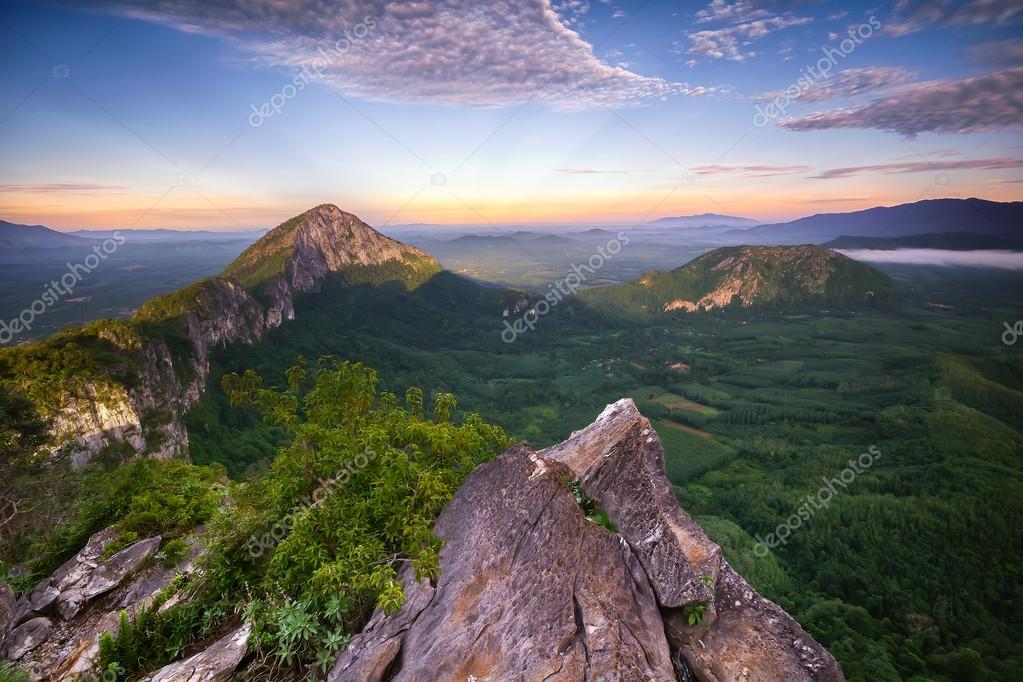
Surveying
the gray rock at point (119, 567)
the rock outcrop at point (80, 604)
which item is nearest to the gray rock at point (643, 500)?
A: the rock outcrop at point (80, 604)

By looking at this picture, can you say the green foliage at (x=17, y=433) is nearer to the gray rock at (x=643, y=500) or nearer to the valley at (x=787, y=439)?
the valley at (x=787, y=439)

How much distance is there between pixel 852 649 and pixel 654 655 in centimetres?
6948

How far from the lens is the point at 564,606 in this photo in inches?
328

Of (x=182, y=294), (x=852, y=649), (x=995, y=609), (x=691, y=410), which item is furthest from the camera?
(x=691, y=410)

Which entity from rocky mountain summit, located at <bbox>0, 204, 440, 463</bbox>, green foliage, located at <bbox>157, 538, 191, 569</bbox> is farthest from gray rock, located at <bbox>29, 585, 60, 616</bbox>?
rocky mountain summit, located at <bbox>0, 204, 440, 463</bbox>

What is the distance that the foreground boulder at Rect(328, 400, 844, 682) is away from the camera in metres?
7.72

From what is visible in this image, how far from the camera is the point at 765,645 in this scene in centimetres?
901

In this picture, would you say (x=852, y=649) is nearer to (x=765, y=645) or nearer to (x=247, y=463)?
(x=765, y=645)

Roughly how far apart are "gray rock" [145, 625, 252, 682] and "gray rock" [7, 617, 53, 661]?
540cm

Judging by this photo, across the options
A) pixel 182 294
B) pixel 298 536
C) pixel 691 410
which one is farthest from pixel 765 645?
pixel 691 410

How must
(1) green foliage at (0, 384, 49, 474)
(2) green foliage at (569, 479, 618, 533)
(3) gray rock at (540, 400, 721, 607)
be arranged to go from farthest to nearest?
(1) green foliage at (0, 384, 49, 474) → (2) green foliage at (569, 479, 618, 533) → (3) gray rock at (540, 400, 721, 607)

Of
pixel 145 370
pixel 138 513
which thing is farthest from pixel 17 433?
pixel 145 370

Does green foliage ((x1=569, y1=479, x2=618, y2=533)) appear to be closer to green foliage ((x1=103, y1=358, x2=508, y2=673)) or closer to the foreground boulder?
the foreground boulder

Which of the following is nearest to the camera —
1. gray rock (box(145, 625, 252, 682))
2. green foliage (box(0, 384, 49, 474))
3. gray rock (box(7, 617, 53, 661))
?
gray rock (box(145, 625, 252, 682))
